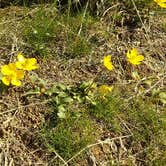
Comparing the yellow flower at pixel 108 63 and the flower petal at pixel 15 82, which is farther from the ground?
the yellow flower at pixel 108 63

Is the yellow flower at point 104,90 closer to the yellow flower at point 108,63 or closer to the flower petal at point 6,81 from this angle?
the yellow flower at point 108,63

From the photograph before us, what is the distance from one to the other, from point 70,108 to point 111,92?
0.85 feet

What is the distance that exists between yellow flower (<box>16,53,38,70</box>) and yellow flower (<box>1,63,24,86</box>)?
0.11 ft

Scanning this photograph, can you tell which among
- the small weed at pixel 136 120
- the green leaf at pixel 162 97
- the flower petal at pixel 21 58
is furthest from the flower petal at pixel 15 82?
the green leaf at pixel 162 97

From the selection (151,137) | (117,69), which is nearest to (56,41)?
(117,69)

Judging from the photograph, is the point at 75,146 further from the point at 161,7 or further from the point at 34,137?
the point at 161,7

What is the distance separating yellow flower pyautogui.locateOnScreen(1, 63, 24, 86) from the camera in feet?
8.49

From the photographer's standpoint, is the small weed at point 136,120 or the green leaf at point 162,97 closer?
the small weed at point 136,120

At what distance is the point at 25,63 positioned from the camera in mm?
2668

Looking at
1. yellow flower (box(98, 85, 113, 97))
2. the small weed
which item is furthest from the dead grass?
yellow flower (box(98, 85, 113, 97))

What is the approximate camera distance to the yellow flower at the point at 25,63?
265cm

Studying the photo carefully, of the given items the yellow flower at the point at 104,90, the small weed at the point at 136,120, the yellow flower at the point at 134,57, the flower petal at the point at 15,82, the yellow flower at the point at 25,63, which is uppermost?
the yellow flower at the point at 25,63

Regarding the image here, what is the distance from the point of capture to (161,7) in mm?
3275

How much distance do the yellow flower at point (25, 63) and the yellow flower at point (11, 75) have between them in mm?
33
